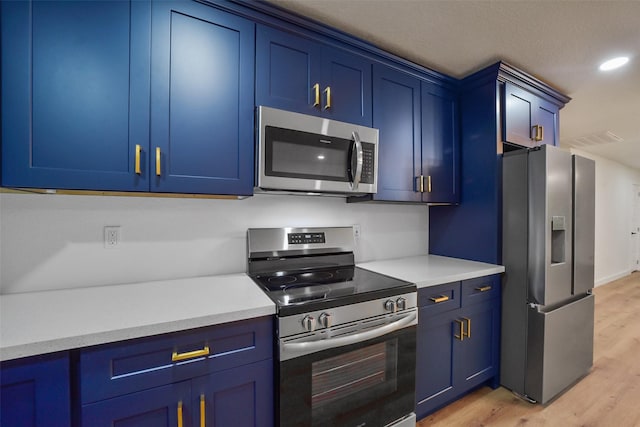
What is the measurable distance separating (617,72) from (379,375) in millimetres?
2762

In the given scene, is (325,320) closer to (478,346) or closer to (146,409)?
(146,409)

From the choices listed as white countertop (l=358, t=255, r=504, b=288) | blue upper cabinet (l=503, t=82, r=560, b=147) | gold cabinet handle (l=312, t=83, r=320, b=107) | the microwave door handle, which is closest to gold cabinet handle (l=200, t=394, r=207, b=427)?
white countertop (l=358, t=255, r=504, b=288)

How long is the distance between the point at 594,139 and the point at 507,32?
3.38 m

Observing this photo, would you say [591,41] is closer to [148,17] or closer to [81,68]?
[148,17]

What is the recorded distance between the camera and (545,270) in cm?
176

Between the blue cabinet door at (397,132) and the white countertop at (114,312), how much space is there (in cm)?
112

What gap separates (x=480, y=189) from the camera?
2.08m

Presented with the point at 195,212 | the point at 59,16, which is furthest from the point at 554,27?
the point at 59,16

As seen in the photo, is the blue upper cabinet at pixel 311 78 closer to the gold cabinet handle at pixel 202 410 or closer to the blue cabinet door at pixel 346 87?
the blue cabinet door at pixel 346 87

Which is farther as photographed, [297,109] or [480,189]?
[480,189]

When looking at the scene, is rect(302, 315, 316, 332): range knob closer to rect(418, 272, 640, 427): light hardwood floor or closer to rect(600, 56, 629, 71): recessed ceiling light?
rect(418, 272, 640, 427): light hardwood floor

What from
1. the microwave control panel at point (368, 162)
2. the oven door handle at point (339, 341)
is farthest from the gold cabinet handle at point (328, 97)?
the oven door handle at point (339, 341)

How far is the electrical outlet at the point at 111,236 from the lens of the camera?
1.36m

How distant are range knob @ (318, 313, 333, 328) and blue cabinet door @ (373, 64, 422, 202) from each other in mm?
890
